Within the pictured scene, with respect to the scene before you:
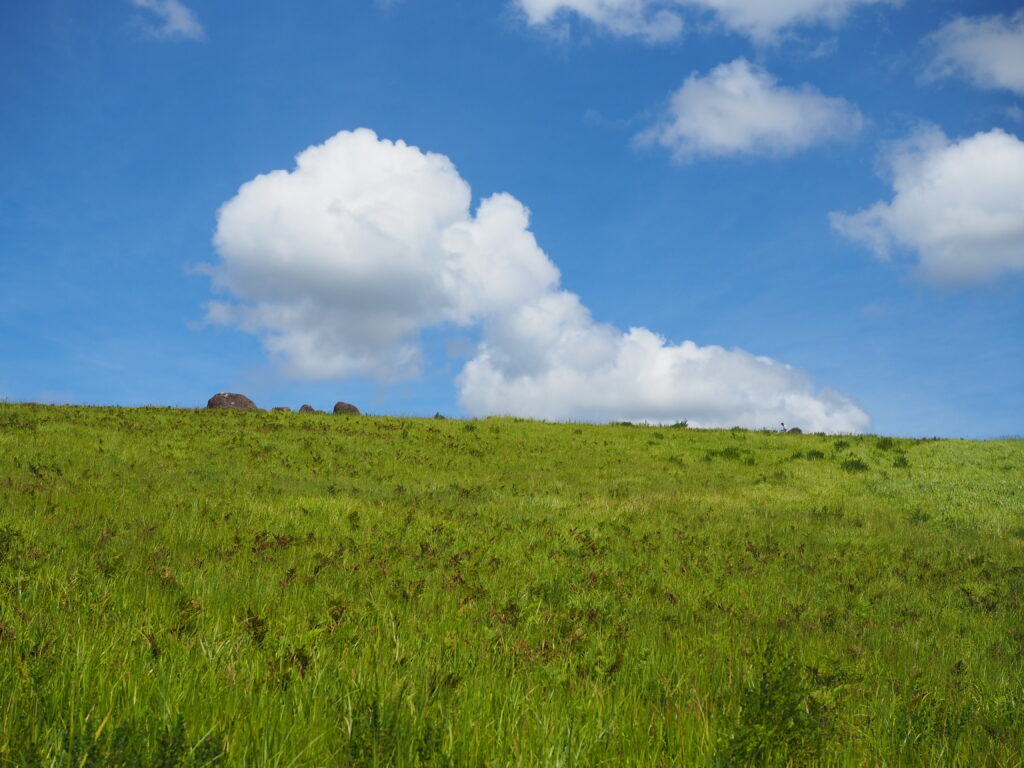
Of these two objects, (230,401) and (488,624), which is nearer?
(488,624)

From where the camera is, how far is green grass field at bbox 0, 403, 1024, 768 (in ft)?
10.8

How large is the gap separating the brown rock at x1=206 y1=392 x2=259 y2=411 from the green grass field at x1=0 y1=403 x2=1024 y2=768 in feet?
102

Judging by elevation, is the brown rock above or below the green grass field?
above

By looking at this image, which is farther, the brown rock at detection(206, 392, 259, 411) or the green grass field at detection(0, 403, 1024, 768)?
the brown rock at detection(206, 392, 259, 411)

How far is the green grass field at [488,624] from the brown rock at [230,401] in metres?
31.2

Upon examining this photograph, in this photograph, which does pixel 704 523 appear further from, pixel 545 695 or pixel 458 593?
pixel 545 695

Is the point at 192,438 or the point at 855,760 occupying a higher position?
the point at 192,438

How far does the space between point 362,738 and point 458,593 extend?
462cm

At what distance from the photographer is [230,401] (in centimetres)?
5091

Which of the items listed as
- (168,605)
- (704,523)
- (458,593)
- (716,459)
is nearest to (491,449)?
(716,459)

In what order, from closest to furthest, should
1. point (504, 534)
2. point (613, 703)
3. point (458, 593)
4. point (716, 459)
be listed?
point (613, 703)
point (458, 593)
point (504, 534)
point (716, 459)

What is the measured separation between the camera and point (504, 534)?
1197cm

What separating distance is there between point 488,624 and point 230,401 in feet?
164

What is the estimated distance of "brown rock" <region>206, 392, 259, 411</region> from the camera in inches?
1987
